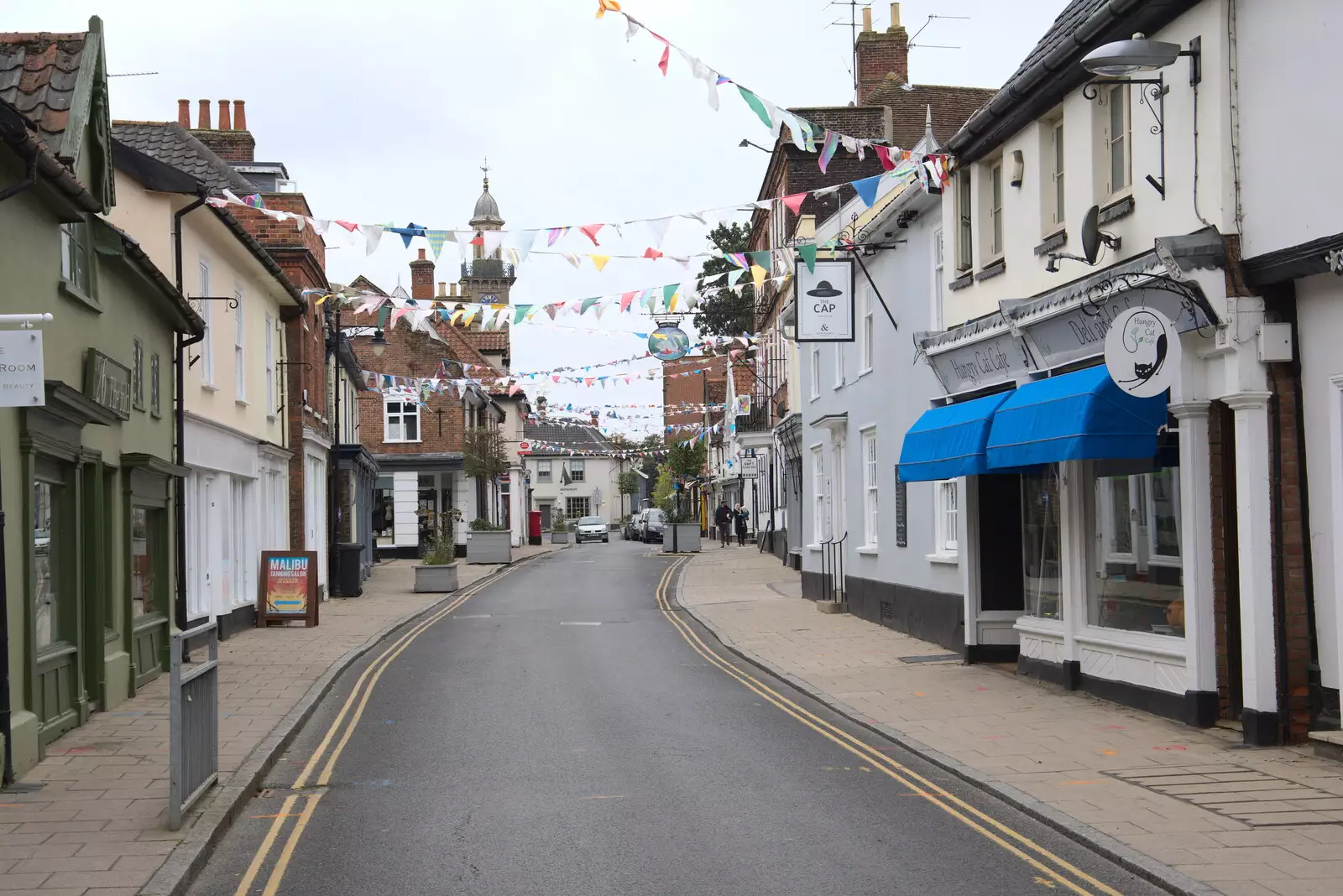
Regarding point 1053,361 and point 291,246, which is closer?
point 1053,361

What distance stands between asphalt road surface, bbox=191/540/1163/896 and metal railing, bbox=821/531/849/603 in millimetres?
8712

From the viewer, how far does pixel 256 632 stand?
71.7 feet

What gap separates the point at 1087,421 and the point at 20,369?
324 inches

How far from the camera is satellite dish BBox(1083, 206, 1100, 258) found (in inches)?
477

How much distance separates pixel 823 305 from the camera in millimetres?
20094

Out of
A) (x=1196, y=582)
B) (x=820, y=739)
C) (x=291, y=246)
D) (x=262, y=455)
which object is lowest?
(x=820, y=739)

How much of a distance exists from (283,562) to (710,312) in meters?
48.3

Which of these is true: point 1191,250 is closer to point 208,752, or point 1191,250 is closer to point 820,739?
point 820,739

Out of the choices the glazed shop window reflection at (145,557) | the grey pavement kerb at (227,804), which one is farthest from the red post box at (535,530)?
the grey pavement kerb at (227,804)

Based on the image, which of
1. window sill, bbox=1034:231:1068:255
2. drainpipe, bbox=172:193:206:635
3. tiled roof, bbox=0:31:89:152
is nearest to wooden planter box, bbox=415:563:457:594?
drainpipe, bbox=172:193:206:635

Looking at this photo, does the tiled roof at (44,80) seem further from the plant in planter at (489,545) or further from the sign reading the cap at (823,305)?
the plant in planter at (489,545)

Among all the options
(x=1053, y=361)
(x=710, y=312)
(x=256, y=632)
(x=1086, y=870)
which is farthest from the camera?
(x=710, y=312)

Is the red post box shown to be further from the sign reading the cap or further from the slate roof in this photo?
the sign reading the cap

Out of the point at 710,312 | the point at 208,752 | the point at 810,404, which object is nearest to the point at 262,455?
the point at 810,404
